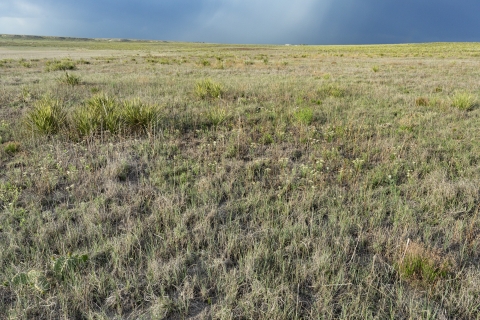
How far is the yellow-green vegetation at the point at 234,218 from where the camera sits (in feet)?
7.46

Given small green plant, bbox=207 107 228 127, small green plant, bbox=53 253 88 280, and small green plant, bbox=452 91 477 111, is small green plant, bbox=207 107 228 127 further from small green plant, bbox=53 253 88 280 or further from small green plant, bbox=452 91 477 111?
small green plant, bbox=452 91 477 111

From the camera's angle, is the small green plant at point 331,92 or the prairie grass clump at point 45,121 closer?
the prairie grass clump at point 45,121

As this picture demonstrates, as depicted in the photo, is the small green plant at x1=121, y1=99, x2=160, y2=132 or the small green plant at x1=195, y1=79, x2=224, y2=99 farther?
the small green plant at x1=195, y1=79, x2=224, y2=99

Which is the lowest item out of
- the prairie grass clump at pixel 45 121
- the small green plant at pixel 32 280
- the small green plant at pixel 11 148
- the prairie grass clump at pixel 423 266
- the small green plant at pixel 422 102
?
the small green plant at pixel 32 280

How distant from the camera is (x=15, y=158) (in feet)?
16.0

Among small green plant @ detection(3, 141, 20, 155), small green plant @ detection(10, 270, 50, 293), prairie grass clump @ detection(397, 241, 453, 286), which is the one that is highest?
small green plant @ detection(3, 141, 20, 155)

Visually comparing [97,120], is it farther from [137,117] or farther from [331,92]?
[331,92]

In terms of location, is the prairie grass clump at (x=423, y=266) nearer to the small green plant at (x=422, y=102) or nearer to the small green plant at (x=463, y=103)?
the small green plant at (x=463, y=103)

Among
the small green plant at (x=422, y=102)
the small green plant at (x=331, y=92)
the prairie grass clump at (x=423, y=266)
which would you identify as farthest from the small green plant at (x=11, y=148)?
the small green plant at (x=422, y=102)

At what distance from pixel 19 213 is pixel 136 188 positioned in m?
1.33

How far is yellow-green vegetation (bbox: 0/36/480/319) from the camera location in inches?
89.5

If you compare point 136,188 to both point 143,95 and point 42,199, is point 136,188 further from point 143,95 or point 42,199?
point 143,95

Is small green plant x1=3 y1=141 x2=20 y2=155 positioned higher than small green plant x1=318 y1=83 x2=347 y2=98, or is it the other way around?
small green plant x1=318 y1=83 x2=347 y2=98

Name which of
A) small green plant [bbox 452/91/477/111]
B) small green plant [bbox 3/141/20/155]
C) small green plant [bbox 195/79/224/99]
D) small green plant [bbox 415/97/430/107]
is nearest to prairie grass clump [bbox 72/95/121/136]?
small green plant [bbox 3/141/20/155]
